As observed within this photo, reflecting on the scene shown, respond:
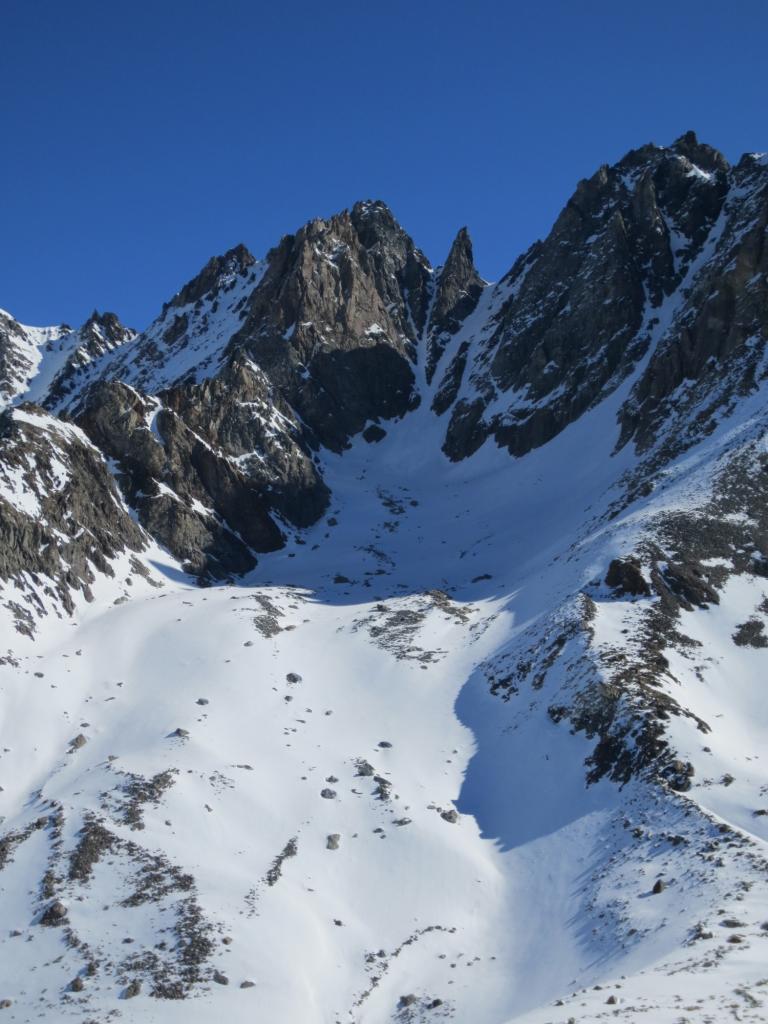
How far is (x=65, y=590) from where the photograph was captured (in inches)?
2179

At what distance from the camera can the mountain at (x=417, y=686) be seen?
28469 millimetres

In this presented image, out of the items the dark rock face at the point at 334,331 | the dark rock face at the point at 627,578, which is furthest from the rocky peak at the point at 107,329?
the dark rock face at the point at 627,578

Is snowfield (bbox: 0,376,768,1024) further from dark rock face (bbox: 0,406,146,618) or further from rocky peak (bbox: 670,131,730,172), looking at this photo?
rocky peak (bbox: 670,131,730,172)

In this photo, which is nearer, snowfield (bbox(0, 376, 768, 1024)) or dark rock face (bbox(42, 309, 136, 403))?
snowfield (bbox(0, 376, 768, 1024))

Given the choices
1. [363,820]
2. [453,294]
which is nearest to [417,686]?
[363,820]

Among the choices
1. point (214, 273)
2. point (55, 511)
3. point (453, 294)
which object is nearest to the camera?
point (55, 511)

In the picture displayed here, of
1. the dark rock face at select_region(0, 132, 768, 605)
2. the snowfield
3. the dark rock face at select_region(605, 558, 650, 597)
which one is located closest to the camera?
the snowfield

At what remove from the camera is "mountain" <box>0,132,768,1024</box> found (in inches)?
1121

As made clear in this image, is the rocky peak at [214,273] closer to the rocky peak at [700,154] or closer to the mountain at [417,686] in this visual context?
the mountain at [417,686]

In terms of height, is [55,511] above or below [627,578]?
above

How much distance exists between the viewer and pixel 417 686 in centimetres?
4919

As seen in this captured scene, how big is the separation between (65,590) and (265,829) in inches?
983

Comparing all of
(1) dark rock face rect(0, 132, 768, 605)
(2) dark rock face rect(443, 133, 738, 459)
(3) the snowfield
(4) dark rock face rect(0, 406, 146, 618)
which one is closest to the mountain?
(3) the snowfield

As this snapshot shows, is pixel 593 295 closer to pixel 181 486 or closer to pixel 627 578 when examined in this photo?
pixel 181 486
